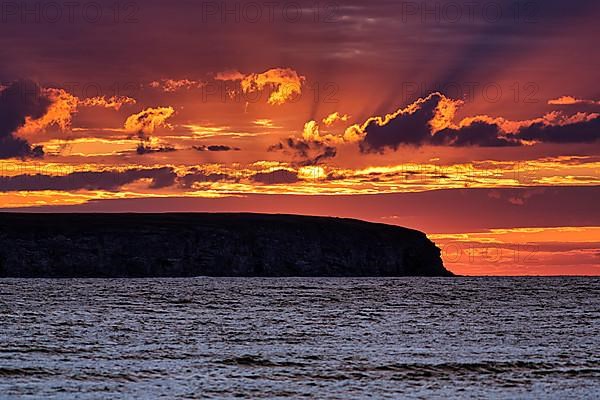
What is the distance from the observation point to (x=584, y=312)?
3856 inches

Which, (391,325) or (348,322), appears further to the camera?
(348,322)

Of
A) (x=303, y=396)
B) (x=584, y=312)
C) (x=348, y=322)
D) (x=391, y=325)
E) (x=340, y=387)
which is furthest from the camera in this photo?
(x=584, y=312)

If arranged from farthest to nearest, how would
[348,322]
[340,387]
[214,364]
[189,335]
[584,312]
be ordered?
[584,312], [348,322], [189,335], [214,364], [340,387]

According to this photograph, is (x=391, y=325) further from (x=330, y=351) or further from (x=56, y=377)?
(x=56, y=377)

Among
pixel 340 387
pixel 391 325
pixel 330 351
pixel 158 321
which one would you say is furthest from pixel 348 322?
pixel 340 387

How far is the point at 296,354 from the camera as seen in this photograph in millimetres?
53000

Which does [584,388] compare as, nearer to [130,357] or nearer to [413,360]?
[413,360]

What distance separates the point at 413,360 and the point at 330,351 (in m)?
6.05

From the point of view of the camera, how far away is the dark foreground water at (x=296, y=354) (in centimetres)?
3953

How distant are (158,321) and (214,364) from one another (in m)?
33.9

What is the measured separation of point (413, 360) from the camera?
50188 mm

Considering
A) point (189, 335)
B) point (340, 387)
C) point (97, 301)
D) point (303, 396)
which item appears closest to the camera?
point (303, 396)

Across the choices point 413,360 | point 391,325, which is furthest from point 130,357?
point 391,325

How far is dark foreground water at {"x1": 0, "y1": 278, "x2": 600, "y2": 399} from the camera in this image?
39531 mm
